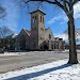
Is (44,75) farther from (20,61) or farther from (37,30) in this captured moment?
(37,30)

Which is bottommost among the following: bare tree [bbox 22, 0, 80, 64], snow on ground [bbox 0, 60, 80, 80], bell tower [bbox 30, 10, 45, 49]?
snow on ground [bbox 0, 60, 80, 80]

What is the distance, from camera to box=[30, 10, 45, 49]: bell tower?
84644 mm

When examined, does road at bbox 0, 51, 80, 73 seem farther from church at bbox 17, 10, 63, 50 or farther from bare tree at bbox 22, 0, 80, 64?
church at bbox 17, 10, 63, 50

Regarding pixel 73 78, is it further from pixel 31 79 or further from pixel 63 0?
pixel 63 0

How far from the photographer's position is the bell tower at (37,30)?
8464 centimetres

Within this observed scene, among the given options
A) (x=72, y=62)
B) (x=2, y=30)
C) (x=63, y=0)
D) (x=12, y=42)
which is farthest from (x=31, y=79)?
(x=12, y=42)

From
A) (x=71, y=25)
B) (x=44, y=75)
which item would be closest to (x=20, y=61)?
(x=71, y=25)

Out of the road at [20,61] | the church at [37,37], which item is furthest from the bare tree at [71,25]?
the church at [37,37]

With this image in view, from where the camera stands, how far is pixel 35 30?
87.1 meters

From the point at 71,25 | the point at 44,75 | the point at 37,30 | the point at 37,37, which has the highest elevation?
the point at 37,30

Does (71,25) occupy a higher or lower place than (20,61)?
higher

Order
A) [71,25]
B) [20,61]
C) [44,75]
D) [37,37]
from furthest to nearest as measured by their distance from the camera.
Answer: [37,37]
[20,61]
[71,25]
[44,75]

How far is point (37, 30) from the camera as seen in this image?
8631 cm

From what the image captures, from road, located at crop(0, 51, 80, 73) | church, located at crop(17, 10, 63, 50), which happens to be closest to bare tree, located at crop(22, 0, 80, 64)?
road, located at crop(0, 51, 80, 73)
